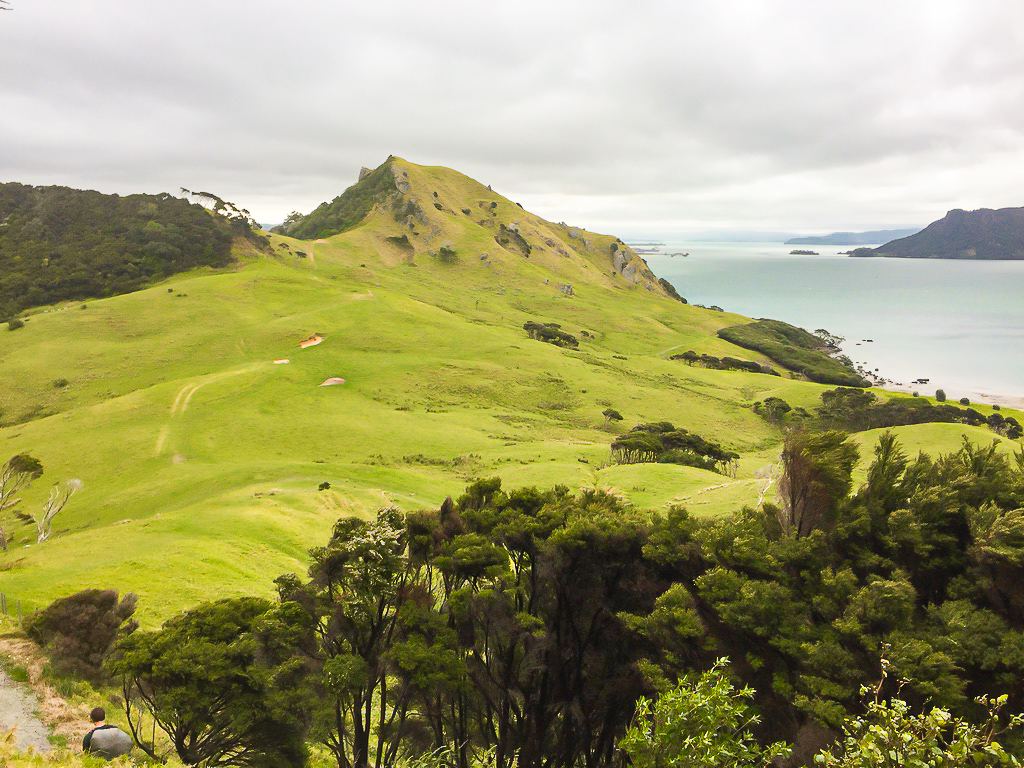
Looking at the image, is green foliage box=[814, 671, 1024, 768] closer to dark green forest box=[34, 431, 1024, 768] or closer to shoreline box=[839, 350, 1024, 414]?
dark green forest box=[34, 431, 1024, 768]

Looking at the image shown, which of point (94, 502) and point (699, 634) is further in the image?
point (94, 502)

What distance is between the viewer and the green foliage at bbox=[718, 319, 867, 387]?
471ft

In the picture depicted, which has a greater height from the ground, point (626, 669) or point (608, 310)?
point (608, 310)

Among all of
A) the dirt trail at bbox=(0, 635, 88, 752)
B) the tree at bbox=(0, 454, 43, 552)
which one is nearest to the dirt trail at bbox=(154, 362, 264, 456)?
the tree at bbox=(0, 454, 43, 552)

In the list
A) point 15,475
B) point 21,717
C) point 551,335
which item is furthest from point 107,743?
point 551,335

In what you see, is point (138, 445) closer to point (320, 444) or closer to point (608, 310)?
point (320, 444)

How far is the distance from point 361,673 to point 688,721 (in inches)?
399

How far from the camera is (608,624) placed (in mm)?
20125

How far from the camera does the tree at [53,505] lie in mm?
44281

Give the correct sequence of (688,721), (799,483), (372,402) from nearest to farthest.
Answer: (688,721)
(799,483)
(372,402)

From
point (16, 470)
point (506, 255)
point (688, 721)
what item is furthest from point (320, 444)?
point (506, 255)

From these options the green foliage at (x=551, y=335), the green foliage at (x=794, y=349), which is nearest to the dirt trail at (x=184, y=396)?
the green foliage at (x=551, y=335)

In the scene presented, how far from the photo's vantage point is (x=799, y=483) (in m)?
Result: 21.2

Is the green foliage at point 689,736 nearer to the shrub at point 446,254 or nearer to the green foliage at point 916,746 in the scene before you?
the green foliage at point 916,746
